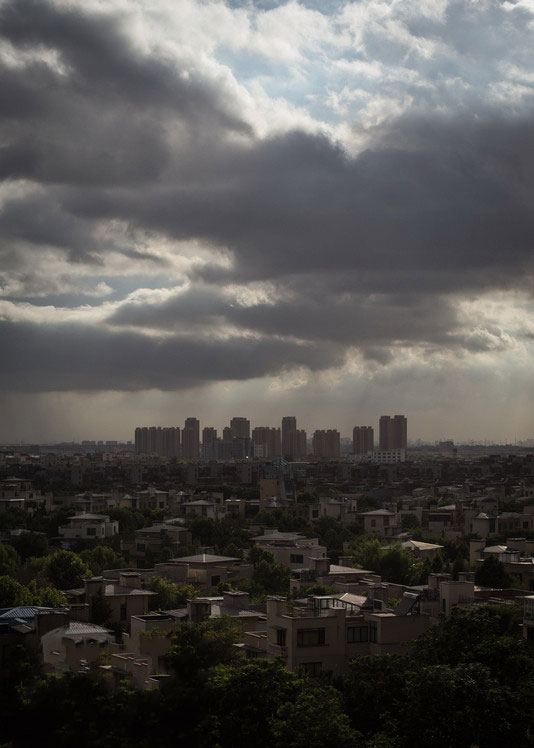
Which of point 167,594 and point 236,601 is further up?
point 236,601

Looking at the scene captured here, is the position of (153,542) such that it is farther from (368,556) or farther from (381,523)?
(381,523)

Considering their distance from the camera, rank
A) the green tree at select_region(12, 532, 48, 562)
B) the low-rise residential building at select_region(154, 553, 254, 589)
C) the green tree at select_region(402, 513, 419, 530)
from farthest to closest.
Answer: the green tree at select_region(402, 513, 419, 530), the green tree at select_region(12, 532, 48, 562), the low-rise residential building at select_region(154, 553, 254, 589)

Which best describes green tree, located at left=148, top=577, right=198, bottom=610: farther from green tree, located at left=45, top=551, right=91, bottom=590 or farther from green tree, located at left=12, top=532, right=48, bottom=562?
green tree, located at left=12, top=532, right=48, bottom=562

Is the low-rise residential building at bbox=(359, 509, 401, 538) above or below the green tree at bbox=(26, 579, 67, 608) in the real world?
above

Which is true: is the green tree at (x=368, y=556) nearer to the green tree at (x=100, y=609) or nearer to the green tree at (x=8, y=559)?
the green tree at (x=8, y=559)

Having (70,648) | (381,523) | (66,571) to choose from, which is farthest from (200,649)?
(381,523)

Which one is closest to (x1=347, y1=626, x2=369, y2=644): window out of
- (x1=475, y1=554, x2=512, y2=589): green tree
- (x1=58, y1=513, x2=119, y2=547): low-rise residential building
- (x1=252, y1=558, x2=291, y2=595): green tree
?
(x1=475, y1=554, x2=512, y2=589): green tree

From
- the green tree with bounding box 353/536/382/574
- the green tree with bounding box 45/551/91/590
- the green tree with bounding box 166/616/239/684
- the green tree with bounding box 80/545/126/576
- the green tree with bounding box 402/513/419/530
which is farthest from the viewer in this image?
the green tree with bounding box 402/513/419/530
